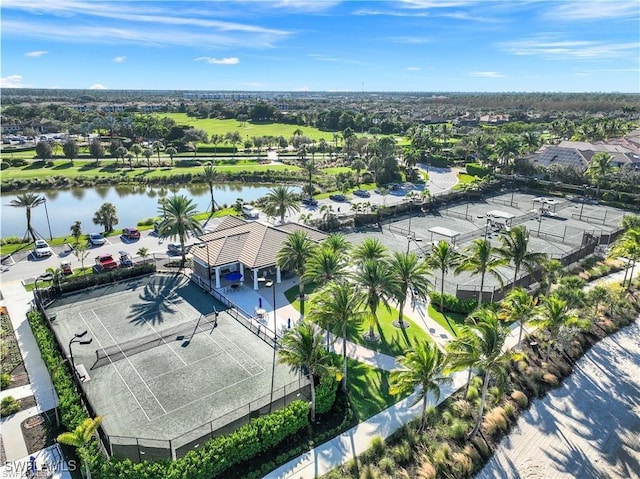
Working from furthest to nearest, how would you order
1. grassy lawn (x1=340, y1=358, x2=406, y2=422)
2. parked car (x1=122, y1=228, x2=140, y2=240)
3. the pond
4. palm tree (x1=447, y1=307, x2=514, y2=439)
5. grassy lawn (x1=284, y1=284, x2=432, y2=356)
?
the pond < parked car (x1=122, y1=228, x2=140, y2=240) < grassy lawn (x1=284, y1=284, x2=432, y2=356) < grassy lawn (x1=340, y1=358, x2=406, y2=422) < palm tree (x1=447, y1=307, x2=514, y2=439)

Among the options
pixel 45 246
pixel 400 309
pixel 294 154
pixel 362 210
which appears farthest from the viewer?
pixel 294 154

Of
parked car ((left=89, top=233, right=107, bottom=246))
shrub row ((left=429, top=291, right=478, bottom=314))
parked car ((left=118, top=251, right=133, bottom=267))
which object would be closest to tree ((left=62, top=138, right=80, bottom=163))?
parked car ((left=89, top=233, right=107, bottom=246))

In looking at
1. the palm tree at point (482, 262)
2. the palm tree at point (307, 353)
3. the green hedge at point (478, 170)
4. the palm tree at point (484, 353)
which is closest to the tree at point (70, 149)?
the green hedge at point (478, 170)

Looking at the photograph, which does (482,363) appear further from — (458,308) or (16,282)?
(16,282)

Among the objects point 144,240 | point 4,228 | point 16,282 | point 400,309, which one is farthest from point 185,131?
point 400,309

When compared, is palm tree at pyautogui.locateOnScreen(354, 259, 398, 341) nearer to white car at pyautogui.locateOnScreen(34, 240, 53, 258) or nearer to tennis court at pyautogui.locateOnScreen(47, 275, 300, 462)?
tennis court at pyautogui.locateOnScreen(47, 275, 300, 462)

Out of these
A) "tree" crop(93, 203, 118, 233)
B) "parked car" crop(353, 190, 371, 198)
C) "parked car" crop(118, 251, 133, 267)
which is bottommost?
"parked car" crop(118, 251, 133, 267)
